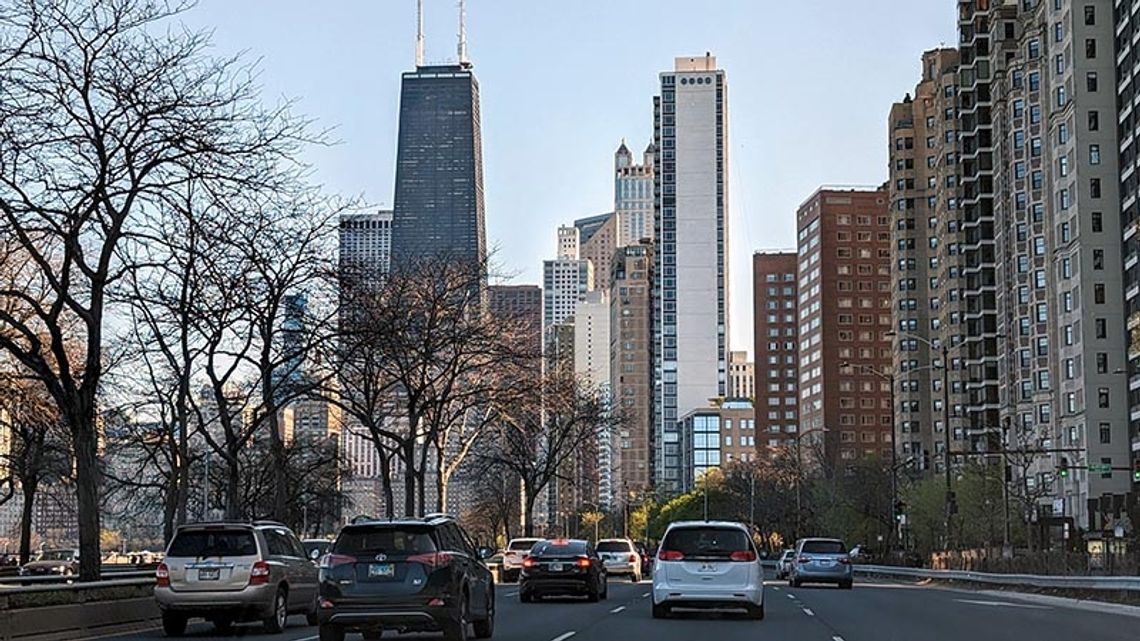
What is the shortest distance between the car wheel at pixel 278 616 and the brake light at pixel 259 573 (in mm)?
515

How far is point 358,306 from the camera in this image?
4147 centimetres

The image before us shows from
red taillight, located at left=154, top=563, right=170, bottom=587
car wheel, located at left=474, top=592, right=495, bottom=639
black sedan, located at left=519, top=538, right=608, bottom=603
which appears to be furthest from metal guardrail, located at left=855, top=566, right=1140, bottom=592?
red taillight, located at left=154, top=563, right=170, bottom=587

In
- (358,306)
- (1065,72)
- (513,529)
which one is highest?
(1065,72)

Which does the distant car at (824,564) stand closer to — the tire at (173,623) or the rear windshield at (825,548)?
the rear windshield at (825,548)

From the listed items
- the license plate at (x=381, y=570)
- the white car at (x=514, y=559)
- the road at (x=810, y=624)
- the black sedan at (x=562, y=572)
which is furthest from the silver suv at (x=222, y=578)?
the white car at (x=514, y=559)

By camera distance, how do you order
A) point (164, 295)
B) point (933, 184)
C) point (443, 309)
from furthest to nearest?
point (933, 184)
point (443, 309)
point (164, 295)

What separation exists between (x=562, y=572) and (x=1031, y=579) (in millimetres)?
17511

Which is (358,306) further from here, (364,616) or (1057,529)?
(1057,529)

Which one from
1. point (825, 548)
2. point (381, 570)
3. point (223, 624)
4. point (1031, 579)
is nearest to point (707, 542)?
point (223, 624)

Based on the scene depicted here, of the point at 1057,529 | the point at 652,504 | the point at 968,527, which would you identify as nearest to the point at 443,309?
the point at 968,527

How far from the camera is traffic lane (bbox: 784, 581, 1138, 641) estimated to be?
23.9 m

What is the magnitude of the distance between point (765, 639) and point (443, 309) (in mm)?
33422

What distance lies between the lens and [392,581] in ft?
65.5

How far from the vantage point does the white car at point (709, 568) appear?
2753 cm
